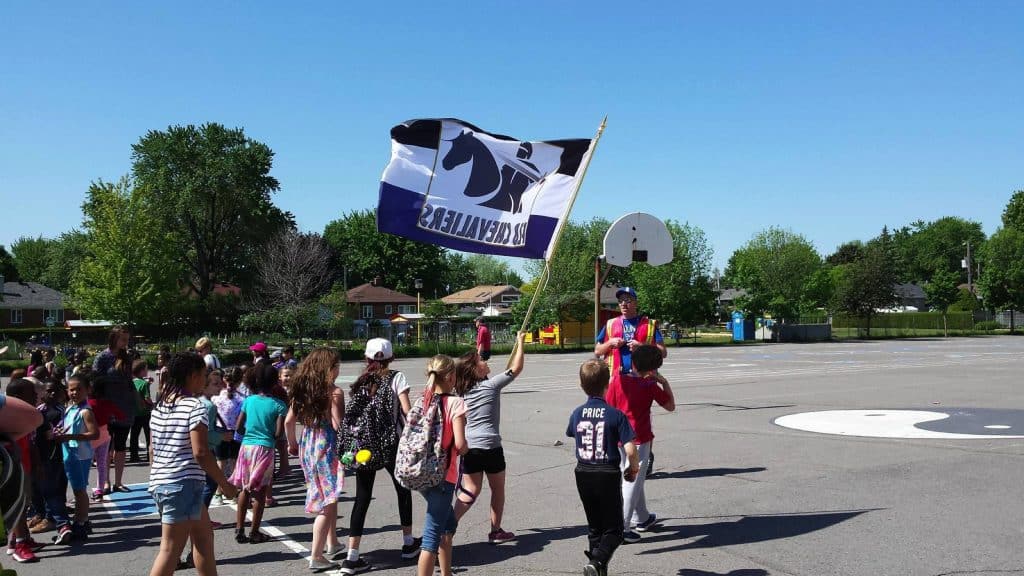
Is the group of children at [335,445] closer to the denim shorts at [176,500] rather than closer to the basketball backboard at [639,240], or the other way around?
the denim shorts at [176,500]

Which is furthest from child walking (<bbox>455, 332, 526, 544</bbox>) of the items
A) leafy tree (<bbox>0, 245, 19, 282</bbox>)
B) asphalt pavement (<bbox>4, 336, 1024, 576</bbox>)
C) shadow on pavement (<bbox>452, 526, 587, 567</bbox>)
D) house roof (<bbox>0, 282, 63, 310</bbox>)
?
leafy tree (<bbox>0, 245, 19, 282</bbox>)

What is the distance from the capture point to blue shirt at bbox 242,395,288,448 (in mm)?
7207

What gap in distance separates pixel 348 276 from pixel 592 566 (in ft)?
306

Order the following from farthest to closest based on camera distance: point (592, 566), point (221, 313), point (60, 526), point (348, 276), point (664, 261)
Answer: point (348, 276)
point (221, 313)
point (664, 261)
point (60, 526)
point (592, 566)

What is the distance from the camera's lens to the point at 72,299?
180ft

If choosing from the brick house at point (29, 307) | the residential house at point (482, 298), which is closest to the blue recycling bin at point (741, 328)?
the residential house at point (482, 298)

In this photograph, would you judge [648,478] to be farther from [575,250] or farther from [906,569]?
[575,250]

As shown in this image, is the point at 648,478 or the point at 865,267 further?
the point at 865,267

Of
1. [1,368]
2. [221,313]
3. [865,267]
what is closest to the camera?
[1,368]

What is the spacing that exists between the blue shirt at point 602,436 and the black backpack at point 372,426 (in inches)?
63.5

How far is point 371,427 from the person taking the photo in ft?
21.1

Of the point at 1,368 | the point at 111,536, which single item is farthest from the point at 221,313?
the point at 111,536

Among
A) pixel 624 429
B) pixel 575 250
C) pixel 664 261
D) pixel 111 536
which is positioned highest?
pixel 575 250

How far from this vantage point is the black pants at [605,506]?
5641 millimetres
